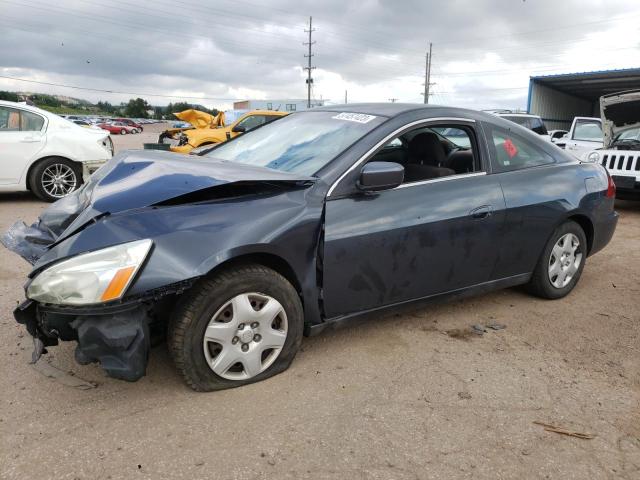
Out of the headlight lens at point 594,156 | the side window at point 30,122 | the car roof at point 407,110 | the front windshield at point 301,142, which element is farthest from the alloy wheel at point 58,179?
the headlight lens at point 594,156

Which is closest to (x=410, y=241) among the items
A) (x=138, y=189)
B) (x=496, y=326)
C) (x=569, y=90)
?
(x=496, y=326)

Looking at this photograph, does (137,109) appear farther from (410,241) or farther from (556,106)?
(410,241)

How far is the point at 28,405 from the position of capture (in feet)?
8.34

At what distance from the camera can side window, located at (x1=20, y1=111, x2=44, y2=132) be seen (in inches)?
301

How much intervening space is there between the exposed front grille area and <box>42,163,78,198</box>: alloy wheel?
339 inches

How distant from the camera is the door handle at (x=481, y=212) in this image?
338 centimetres

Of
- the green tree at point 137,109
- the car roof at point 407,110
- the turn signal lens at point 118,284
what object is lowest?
the turn signal lens at point 118,284

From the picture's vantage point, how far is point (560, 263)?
414 centimetres

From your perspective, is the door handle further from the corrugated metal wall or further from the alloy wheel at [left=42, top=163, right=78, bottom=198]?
the corrugated metal wall

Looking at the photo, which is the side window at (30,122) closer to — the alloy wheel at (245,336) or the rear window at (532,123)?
the alloy wheel at (245,336)

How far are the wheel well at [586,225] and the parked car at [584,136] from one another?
7.19 m

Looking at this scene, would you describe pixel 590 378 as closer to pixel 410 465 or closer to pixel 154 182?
pixel 410 465

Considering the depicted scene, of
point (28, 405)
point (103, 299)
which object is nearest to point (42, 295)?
point (103, 299)

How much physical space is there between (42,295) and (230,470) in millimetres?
1157
